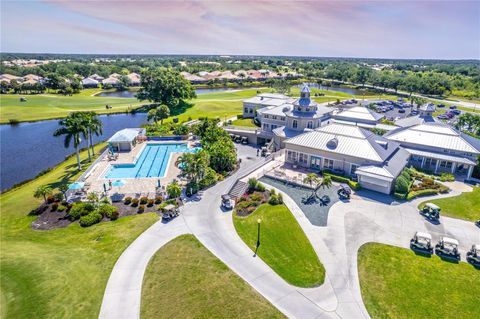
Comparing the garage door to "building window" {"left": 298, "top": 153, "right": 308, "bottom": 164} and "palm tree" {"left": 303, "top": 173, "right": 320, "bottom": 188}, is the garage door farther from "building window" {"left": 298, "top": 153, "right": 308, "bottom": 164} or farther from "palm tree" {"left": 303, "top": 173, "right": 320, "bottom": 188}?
"building window" {"left": 298, "top": 153, "right": 308, "bottom": 164}

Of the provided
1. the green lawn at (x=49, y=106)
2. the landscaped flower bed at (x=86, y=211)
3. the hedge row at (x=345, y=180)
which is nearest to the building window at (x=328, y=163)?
the hedge row at (x=345, y=180)

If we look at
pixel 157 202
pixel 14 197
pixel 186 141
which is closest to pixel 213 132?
pixel 186 141

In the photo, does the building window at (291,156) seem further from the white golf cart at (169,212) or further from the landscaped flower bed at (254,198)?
the white golf cart at (169,212)

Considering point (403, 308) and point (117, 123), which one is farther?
point (117, 123)

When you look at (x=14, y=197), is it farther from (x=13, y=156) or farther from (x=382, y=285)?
(x=382, y=285)

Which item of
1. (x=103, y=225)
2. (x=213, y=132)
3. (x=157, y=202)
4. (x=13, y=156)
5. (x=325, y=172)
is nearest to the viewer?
(x=103, y=225)

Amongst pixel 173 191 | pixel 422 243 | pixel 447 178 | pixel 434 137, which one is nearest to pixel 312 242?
pixel 422 243

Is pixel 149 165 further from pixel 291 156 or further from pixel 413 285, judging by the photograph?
pixel 413 285
